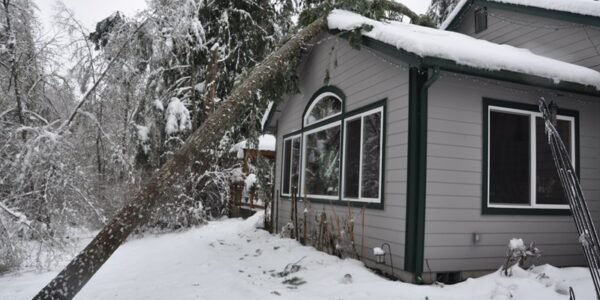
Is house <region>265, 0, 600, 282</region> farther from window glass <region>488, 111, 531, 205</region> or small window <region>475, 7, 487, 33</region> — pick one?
small window <region>475, 7, 487, 33</region>

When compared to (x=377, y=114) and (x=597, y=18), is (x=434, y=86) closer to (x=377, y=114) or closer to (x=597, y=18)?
(x=377, y=114)

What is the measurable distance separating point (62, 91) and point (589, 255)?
7.77 m

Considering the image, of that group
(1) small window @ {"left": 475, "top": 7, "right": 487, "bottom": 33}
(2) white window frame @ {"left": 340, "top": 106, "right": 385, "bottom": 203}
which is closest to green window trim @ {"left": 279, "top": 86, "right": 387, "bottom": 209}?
(2) white window frame @ {"left": 340, "top": 106, "right": 385, "bottom": 203}

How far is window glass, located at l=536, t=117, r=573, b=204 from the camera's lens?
5262 millimetres

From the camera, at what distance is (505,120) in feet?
16.9

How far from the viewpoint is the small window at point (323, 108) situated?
6816 millimetres

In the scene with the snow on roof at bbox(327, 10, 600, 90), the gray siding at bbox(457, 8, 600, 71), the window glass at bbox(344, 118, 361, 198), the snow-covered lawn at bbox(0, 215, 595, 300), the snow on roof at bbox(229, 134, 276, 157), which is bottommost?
the snow-covered lawn at bbox(0, 215, 595, 300)

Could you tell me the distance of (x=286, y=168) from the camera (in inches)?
342

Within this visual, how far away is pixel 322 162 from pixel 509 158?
117 inches

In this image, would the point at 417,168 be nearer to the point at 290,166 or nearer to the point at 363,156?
the point at 363,156

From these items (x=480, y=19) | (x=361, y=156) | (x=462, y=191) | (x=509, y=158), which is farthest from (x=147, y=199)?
(x=480, y=19)

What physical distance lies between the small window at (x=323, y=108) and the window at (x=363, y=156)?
553 mm

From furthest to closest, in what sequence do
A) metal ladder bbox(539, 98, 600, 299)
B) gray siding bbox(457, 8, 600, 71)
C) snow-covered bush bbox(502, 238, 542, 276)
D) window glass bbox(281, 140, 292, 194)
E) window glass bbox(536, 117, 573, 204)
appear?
window glass bbox(281, 140, 292, 194) < gray siding bbox(457, 8, 600, 71) < window glass bbox(536, 117, 573, 204) < snow-covered bush bbox(502, 238, 542, 276) < metal ladder bbox(539, 98, 600, 299)

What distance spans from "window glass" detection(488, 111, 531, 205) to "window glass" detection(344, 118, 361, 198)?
175cm
